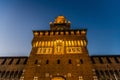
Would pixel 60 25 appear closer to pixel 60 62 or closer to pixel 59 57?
pixel 59 57

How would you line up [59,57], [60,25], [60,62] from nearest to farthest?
[60,62] < [59,57] < [60,25]

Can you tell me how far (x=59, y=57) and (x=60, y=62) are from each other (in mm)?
1221

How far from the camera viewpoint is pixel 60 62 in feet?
91.1

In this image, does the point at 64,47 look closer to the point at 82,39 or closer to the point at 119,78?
the point at 82,39

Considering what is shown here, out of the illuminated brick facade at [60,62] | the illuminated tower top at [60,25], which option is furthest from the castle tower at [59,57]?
the illuminated tower top at [60,25]

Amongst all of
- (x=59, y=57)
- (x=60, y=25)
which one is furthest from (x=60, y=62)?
(x=60, y=25)

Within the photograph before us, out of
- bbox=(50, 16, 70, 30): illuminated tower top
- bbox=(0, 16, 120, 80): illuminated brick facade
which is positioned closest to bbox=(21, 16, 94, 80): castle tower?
bbox=(0, 16, 120, 80): illuminated brick facade

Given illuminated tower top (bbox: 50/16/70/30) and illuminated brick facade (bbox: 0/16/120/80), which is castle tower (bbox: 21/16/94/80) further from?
illuminated tower top (bbox: 50/16/70/30)

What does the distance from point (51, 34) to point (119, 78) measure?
13.8m

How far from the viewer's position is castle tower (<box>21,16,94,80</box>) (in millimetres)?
25500

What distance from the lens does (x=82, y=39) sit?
107ft

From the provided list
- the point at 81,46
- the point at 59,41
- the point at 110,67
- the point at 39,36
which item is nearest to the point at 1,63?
the point at 39,36

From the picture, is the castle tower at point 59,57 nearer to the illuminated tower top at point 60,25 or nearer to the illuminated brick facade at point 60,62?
the illuminated brick facade at point 60,62

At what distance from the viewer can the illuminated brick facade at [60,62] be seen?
25703 millimetres
